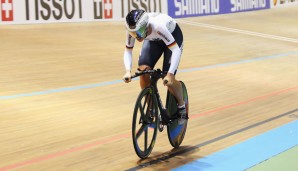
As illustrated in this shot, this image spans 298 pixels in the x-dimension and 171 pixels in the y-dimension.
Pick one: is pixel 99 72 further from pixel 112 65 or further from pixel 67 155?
pixel 67 155

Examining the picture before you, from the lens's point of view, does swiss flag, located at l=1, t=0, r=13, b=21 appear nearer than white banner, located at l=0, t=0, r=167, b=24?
Yes

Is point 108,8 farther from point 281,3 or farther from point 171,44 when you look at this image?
point 281,3

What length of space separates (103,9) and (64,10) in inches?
44.9

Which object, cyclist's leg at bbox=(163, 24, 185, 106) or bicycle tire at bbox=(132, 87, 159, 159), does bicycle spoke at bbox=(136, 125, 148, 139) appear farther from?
cyclist's leg at bbox=(163, 24, 185, 106)

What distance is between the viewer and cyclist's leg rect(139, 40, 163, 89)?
3.41 m

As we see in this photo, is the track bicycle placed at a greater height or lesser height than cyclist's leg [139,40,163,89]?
lesser

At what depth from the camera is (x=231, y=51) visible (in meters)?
9.45

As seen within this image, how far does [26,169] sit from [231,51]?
686 cm

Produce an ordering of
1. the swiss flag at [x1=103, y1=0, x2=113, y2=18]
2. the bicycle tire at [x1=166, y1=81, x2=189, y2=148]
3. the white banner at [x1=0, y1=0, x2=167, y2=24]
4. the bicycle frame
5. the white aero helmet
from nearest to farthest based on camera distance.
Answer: the white aero helmet, the bicycle frame, the bicycle tire at [x1=166, y1=81, x2=189, y2=148], the white banner at [x1=0, y1=0, x2=167, y2=24], the swiss flag at [x1=103, y1=0, x2=113, y2=18]

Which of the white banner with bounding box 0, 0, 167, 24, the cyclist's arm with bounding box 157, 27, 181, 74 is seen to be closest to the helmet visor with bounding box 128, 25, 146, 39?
the cyclist's arm with bounding box 157, 27, 181, 74

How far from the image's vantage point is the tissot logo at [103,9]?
10.0m

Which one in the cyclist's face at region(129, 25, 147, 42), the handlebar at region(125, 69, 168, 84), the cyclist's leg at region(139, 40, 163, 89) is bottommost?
the handlebar at region(125, 69, 168, 84)

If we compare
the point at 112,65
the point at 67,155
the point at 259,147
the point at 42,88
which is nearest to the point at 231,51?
the point at 112,65

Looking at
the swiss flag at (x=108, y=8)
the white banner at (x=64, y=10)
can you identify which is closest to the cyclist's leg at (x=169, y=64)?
the white banner at (x=64, y=10)
